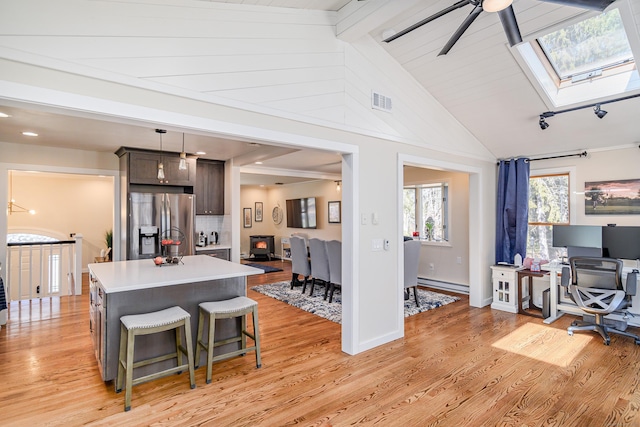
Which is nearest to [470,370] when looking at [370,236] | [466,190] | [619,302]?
[370,236]

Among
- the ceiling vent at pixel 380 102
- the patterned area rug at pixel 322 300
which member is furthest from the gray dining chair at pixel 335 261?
the ceiling vent at pixel 380 102

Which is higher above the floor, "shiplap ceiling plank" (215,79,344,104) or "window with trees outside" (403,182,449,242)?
"shiplap ceiling plank" (215,79,344,104)

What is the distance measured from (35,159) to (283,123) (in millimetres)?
4479

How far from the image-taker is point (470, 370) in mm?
3119

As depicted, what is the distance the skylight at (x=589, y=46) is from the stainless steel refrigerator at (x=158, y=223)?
5326 millimetres

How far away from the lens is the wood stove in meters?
10.3

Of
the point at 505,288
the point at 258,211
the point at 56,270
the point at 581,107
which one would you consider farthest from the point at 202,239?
the point at 581,107

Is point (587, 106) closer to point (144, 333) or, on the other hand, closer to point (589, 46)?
point (589, 46)

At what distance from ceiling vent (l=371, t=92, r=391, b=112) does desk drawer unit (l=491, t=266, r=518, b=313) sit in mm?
3052

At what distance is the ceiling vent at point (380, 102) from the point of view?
3662 millimetres

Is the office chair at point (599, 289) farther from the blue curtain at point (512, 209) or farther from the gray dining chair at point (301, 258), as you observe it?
the gray dining chair at point (301, 258)

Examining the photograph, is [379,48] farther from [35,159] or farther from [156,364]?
[35,159]

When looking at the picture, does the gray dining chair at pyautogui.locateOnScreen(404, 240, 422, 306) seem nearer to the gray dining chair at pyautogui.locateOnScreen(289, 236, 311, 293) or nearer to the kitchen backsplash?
the gray dining chair at pyautogui.locateOnScreen(289, 236, 311, 293)

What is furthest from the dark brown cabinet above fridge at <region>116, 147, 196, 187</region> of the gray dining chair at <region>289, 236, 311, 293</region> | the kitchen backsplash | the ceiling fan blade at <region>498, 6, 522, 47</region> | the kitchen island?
the ceiling fan blade at <region>498, 6, 522, 47</region>
